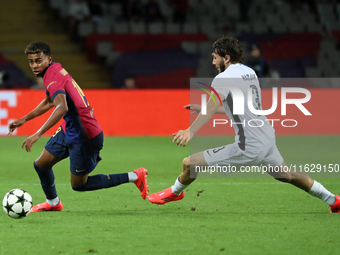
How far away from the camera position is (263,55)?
19.1 metres

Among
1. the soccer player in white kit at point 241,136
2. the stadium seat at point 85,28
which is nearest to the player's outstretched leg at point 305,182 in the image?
the soccer player in white kit at point 241,136

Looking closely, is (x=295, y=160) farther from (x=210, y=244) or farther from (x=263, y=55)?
(x=263, y=55)

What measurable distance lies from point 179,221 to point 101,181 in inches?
40.9

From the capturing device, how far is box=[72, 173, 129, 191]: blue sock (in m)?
5.67

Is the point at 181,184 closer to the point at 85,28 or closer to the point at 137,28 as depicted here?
the point at 137,28

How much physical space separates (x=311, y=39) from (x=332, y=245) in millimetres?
16543

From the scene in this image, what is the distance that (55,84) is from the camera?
526 cm

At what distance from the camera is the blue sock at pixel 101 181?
5668 mm

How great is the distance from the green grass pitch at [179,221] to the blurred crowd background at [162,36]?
9.97m

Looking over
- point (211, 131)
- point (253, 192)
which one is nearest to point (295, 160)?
point (253, 192)

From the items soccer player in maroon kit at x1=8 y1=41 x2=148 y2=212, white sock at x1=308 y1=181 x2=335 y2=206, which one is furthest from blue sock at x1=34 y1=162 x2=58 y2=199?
white sock at x1=308 y1=181 x2=335 y2=206

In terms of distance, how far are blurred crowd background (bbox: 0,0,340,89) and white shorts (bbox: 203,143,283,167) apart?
12.5m

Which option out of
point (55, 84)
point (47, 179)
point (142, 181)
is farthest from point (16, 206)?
point (142, 181)

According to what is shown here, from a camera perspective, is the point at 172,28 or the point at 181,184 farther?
the point at 172,28
